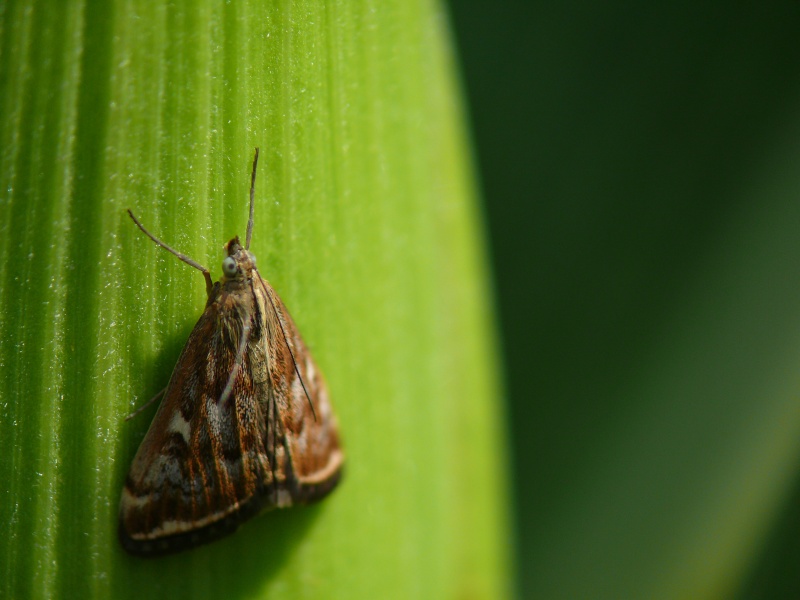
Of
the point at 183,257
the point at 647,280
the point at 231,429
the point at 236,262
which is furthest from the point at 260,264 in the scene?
the point at 647,280

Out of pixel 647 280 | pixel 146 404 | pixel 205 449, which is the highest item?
pixel 647 280

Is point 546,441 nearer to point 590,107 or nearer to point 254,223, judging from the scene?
point 590,107

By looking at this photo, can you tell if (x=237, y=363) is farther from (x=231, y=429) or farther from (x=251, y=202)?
(x=251, y=202)

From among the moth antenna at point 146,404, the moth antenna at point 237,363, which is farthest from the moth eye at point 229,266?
the moth antenna at point 146,404

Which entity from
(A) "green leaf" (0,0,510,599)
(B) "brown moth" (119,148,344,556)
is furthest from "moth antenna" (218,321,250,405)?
(A) "green leaf" (0,0,510,599)

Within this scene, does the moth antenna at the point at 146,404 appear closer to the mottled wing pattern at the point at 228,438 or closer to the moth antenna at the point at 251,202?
the mottled wing pattern at the point at 228,438

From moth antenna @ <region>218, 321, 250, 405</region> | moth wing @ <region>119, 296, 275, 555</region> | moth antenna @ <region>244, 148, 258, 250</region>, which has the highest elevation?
moth antenna @ <region>244, 148, 258, 250</region>

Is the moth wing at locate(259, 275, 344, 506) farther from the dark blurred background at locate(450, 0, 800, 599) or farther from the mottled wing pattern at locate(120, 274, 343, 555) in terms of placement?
the dark blurred background at locate(450, 0, 800, 599)
